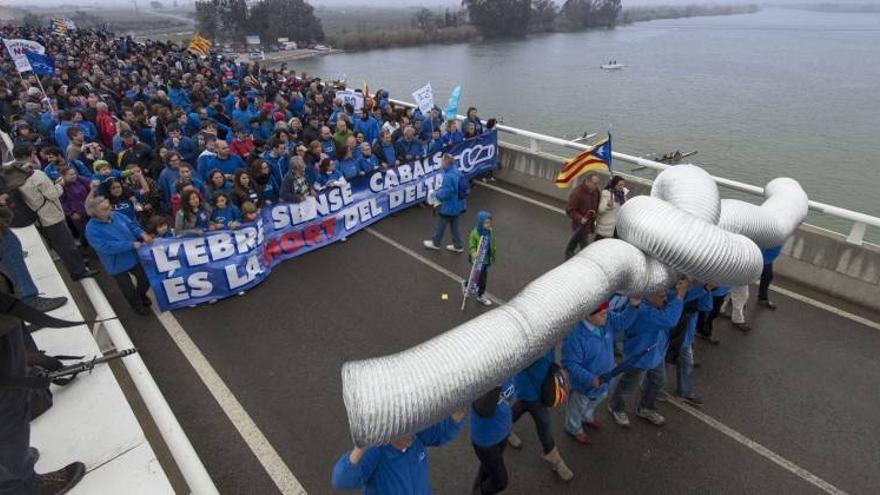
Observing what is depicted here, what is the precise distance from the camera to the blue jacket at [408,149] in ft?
33.1

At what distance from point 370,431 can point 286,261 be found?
19.7 feet

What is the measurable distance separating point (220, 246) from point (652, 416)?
5685mm

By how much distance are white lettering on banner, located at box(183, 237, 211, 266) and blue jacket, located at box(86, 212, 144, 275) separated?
0.58 m

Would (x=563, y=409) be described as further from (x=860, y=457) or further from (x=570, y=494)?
(x=860, y=457)

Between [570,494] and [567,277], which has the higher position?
[567,277]

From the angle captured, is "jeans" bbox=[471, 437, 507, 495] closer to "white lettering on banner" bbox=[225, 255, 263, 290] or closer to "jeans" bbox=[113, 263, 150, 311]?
"white lettering on banner" bbox=[225, 255, 263, 290]

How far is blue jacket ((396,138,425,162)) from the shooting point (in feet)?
33.1

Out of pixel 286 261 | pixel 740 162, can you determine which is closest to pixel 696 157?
pixel 740 162

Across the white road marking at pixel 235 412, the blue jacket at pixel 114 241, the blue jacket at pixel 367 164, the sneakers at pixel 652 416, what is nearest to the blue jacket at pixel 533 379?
the sneakers at pixel 652 416

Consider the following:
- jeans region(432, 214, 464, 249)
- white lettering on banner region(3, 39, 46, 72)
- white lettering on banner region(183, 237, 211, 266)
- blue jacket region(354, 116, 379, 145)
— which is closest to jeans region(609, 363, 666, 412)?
jeans region(432, 214, 464, 249)

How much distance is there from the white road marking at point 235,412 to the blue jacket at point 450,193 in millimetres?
3938

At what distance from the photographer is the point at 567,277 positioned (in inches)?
143

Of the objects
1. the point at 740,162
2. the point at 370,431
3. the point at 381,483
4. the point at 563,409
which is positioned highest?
the point at 370,431

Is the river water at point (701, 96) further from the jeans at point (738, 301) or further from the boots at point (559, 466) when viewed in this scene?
the boots at point (559, 466)
